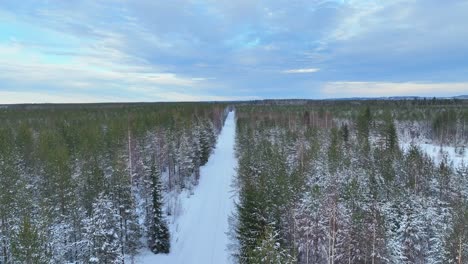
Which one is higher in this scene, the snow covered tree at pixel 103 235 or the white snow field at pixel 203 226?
the snow covered tree at pixel 103 235

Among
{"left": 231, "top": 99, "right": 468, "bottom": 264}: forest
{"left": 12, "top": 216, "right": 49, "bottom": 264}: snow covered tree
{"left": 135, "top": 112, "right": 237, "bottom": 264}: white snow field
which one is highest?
{"left": 12, "top": 216, "right": 49, "bottom": 264}: snow covered tree

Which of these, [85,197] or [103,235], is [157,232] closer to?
[85,197]

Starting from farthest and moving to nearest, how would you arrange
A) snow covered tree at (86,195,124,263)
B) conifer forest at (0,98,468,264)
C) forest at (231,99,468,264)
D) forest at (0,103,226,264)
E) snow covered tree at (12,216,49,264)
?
forest at (231,99,468,264) < conifer forest at (0,98,468,264) < snow covered tree at (86,195,124,263) < forest at (0,103,226,264) < snow covered tree at (12,216,49,264)

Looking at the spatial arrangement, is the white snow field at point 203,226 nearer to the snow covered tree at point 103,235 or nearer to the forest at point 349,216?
the forest at point 349,216

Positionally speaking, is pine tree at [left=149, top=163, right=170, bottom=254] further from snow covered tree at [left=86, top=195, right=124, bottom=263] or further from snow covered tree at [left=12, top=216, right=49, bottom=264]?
snow covered tree at [left=12, top=216, right=49, bottom=264]

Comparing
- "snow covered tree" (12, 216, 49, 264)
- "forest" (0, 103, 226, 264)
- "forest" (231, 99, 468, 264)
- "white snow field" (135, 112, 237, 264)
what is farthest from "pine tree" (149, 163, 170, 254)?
"snow covered tree" (12, 216, 49, 264)

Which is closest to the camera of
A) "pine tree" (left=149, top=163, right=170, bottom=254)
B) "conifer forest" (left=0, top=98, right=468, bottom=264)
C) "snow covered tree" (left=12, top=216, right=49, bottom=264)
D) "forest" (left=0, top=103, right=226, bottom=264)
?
"snow covered tree" (left=12, top=216, right=49, bottom=264)

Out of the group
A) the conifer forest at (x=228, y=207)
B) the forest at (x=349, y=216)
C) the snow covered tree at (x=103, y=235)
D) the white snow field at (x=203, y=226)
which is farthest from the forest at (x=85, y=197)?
the forest at (x=349, y=216)

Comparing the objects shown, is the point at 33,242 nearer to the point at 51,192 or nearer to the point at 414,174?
the point at 51,192

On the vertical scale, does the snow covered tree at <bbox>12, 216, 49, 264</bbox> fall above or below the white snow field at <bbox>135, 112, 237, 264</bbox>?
above
